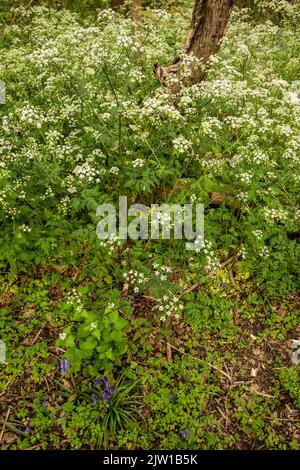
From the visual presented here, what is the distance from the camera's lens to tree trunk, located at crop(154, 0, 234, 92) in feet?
18.7

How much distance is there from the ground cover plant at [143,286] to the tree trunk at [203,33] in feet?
2.89

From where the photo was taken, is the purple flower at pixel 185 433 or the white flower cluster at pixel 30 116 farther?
the purple flower at pixel 185 433

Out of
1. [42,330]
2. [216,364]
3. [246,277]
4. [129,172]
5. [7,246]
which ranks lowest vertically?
[216,364]

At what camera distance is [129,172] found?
448cm

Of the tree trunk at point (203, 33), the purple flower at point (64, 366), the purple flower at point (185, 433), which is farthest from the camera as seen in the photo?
the tree trunk at point (203, 33)

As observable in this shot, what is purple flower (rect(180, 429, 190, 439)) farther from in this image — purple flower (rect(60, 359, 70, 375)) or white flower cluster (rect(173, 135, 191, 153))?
white flower cluster (rect(173, 135, 191, 153))

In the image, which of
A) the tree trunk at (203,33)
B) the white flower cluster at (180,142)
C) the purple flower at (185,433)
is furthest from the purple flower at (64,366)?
the tree trunk at (203,33)

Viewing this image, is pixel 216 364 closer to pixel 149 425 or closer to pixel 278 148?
pixel 149 425

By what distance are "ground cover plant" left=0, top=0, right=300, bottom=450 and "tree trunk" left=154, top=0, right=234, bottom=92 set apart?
88cm

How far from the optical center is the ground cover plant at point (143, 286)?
3928mm

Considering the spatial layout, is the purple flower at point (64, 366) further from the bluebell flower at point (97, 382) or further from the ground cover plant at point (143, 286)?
the bluebell flower at point (97, 382)

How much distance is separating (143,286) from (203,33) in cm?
443

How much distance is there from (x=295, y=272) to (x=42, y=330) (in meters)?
3.60
